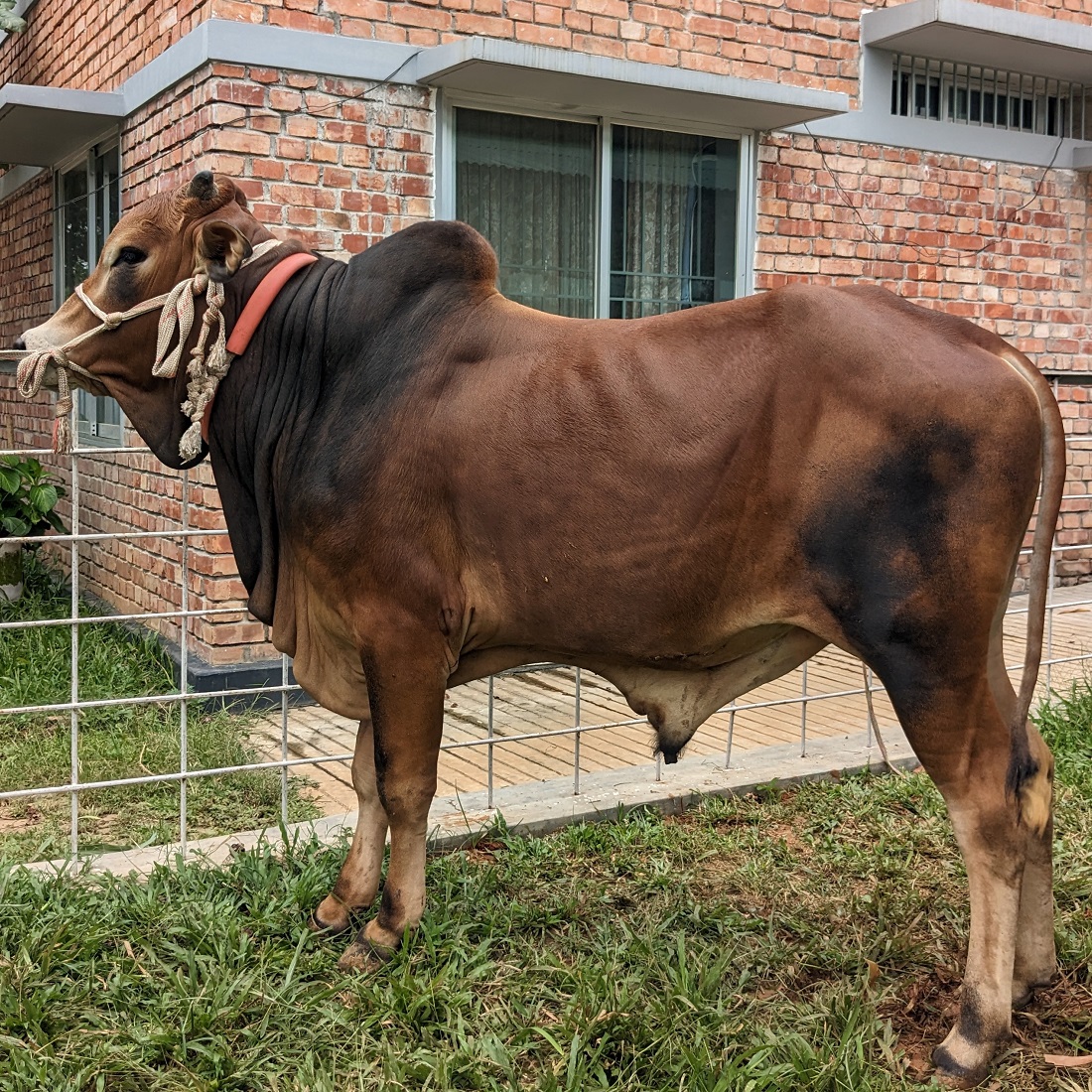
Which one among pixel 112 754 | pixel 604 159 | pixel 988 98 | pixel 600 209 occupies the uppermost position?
pixel 988 98

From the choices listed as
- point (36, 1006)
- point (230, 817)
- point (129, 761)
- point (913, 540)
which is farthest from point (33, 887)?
point (913, 540)

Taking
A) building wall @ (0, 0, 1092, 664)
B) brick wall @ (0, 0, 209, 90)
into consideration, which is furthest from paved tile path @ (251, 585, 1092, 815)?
brick wall @ (0, 0, 209, 90)

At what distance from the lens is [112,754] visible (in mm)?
5004

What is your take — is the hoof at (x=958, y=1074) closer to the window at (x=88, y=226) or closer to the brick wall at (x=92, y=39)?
the brick wall at (x=92, y=39)

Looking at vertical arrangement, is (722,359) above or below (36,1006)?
above

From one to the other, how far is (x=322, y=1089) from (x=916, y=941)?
170 cm

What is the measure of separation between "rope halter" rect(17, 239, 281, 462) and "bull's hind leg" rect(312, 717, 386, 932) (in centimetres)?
97

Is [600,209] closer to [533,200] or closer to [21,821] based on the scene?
[533,200]

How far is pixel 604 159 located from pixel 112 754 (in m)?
4.04

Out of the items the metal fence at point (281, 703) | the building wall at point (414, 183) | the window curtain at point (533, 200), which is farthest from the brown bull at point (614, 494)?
the window curtain at point (533, 200)

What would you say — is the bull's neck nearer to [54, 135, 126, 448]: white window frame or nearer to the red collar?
the red collar

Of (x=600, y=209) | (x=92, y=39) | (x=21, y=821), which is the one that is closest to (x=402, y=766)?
(x=21, y=821)

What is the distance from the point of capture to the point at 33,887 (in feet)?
11.5

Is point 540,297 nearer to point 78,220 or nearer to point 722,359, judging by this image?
point 78,220
